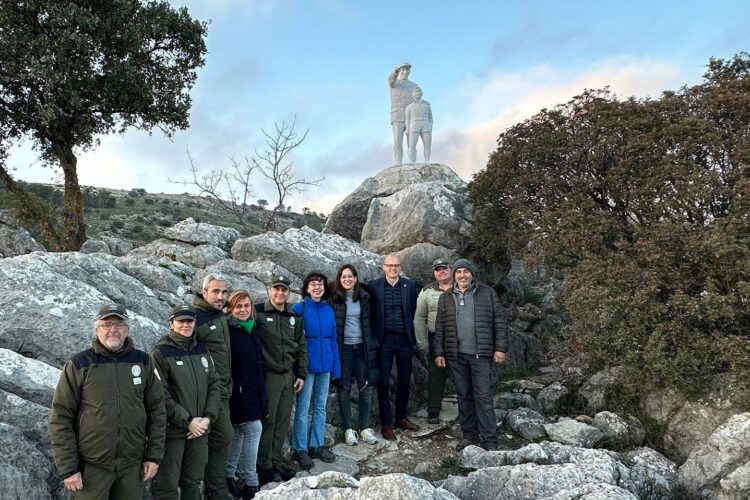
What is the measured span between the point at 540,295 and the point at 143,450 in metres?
15.0

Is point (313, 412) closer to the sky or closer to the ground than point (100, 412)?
closer to the ground

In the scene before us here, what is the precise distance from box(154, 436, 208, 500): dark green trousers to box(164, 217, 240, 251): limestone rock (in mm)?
7332

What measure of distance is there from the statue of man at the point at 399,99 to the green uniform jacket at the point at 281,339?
41.8 feet

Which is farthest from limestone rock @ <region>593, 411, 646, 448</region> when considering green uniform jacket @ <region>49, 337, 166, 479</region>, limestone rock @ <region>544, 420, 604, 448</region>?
green uniform jacket @ <region>49, 337, 166, 479</region>

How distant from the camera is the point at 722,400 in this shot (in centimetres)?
747

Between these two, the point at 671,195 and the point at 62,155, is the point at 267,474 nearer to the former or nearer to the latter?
Answer: the point at 671,195

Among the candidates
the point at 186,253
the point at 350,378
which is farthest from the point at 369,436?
the point at 186,253

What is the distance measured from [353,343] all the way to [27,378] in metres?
3.97

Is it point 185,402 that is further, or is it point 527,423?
point 527,423

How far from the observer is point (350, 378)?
24.8 ft

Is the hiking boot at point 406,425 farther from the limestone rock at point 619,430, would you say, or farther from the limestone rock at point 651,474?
the limestone rock at point 651,474

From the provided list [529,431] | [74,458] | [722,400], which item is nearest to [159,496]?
[74,458]

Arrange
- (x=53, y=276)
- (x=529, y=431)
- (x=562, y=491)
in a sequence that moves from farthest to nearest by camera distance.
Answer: (x=529, y=431) → (x=53, y=276) → (x=562, y=491)

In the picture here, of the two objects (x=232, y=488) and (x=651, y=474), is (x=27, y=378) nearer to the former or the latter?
(x=232, y=488)
